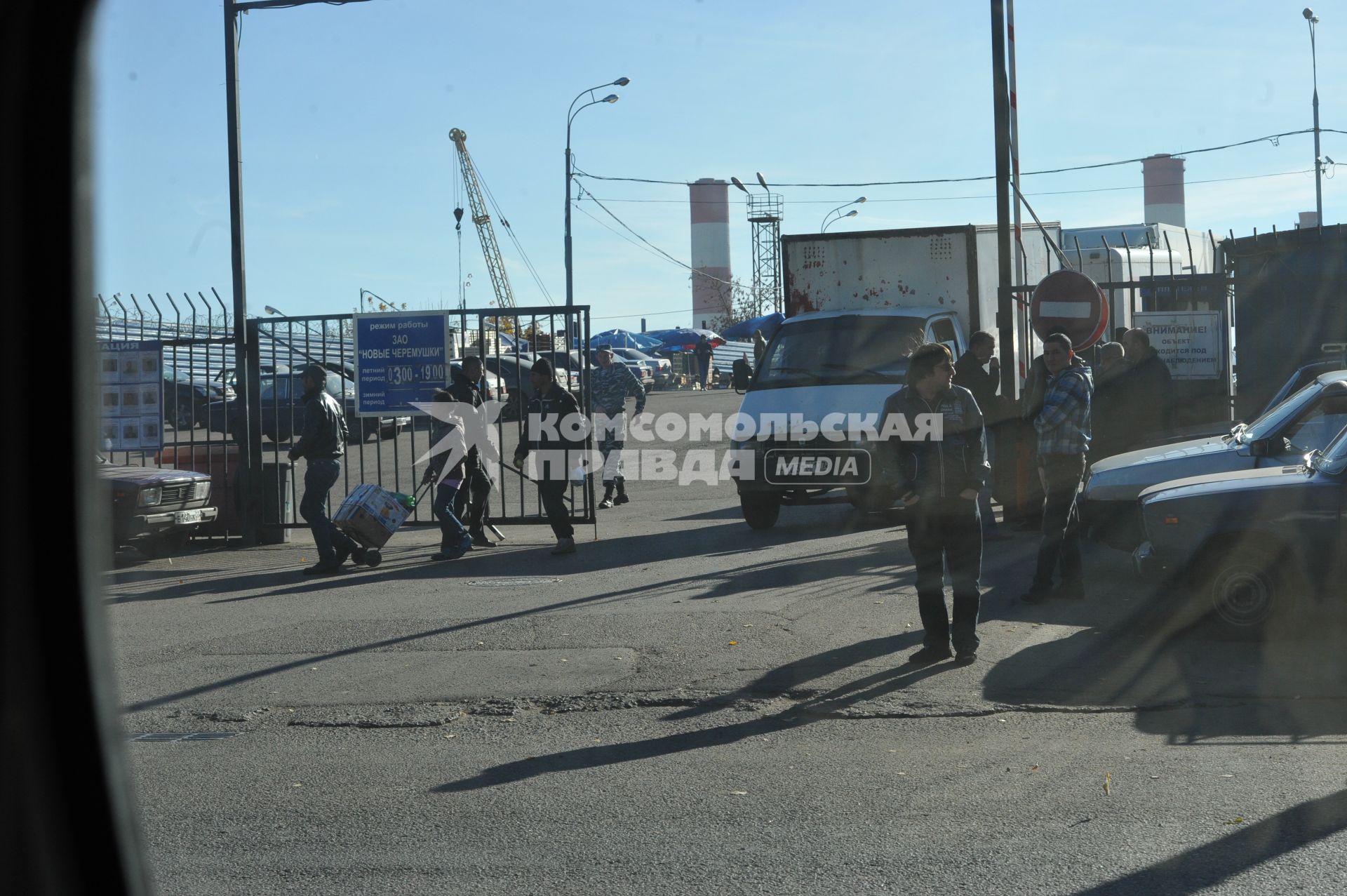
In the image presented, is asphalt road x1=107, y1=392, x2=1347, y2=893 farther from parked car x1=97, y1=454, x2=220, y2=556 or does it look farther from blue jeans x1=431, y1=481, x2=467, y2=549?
parked car x1=97, y1=454, x2=220, y2=556

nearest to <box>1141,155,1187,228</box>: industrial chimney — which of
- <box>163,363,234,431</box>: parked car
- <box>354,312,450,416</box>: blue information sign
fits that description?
<box>163,363,234,431</box>: parked car

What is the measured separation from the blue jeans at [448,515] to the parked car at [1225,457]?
5.78 metres

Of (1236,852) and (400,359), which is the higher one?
(400,359)

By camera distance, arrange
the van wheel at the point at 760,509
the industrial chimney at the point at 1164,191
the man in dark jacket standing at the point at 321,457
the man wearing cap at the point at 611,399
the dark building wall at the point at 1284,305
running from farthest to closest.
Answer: the industrial chimney at the point at 1164,191, the man wearing cap at the point at 611,399, the dark building wall at the point at 1284,305, the van wheel at the point at 760,509, the man in dark jacket standing at the point at 321,457

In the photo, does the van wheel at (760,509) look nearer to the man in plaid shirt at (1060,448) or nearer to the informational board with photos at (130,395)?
the man in plaid shirt at (1060,448)

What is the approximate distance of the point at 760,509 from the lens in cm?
1355

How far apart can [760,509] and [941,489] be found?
600 cm

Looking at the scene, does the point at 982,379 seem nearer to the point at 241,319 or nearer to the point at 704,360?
the point at 241,319

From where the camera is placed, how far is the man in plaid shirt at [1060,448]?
8836 mm

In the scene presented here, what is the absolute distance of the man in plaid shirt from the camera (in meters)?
8.84

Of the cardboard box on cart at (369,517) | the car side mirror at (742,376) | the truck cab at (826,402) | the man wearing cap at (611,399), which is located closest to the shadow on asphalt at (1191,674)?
the truck cab at (826,402)

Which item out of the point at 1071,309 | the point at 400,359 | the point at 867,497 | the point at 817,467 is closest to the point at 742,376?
the point at 817,467

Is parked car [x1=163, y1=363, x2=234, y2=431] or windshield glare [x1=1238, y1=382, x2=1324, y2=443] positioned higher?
parked car [x1=163, y1=363, x2=234, y2=431]

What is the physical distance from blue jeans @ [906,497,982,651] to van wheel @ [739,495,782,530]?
5.68 meters
